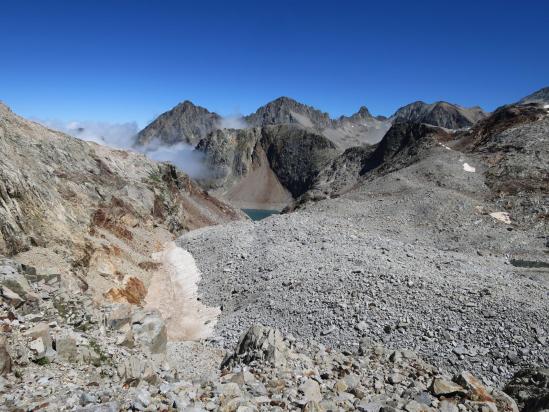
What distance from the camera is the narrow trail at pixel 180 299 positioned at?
22.2 meters

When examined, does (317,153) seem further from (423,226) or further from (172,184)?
(423,226)

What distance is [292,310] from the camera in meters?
21.0

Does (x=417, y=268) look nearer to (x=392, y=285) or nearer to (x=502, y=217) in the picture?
(x=392, y=285)

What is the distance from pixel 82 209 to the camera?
30.7 meters

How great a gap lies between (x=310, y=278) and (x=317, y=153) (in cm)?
17278

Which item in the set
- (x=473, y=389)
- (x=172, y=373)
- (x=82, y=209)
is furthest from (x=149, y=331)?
(x=82, y=209)

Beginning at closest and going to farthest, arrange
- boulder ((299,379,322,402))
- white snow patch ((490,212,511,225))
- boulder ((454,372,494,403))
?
boulder ((299,379,322,402)) < boulder ((454,372,494,403)) < white snow patch ((490,212,511,225))

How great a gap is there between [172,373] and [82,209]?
2103 centimetres

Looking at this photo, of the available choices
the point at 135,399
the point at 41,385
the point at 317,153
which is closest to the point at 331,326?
the point at 135,399

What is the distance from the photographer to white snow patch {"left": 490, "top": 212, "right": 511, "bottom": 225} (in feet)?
139

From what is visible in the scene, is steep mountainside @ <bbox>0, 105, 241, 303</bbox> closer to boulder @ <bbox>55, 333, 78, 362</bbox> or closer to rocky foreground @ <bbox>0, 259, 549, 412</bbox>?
rocky foreground @ <bbox>0, 259, 549, 412</bbox>

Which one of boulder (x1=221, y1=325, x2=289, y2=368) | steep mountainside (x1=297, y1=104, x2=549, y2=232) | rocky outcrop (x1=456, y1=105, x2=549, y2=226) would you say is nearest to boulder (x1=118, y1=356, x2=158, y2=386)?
boulder (x1=221, y1=325, x2=289, y2=368)

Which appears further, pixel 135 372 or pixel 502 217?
pixel 502 217

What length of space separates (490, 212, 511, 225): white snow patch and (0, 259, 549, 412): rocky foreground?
105ft
